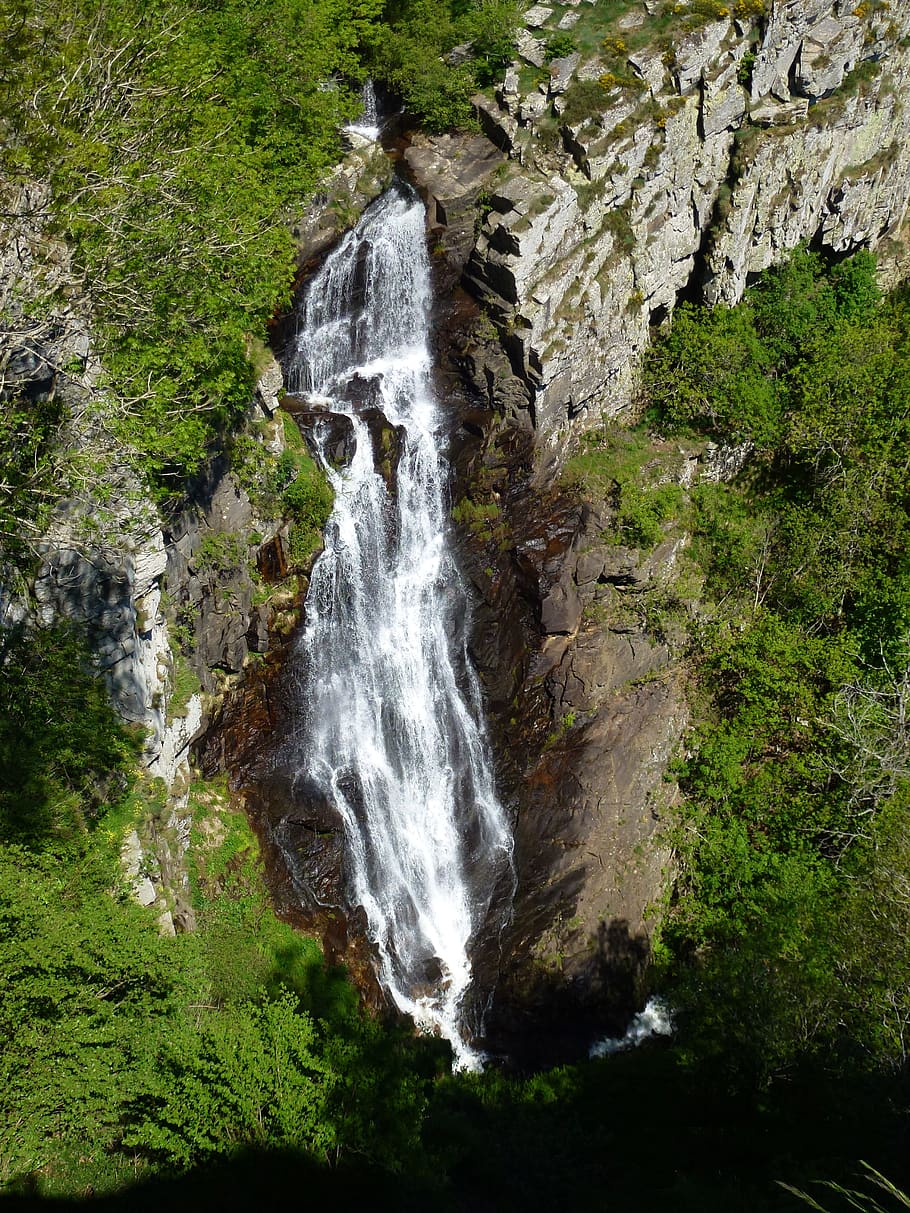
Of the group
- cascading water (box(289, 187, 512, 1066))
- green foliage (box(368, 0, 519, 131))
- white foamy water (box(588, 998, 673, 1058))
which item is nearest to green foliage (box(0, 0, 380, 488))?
cascading water (box(289, 187, 512, 1066))

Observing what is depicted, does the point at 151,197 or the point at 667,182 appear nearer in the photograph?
the point at 151,197

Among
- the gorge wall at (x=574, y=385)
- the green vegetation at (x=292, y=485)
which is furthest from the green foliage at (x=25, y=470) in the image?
the green vegetation at (x=292, y=485)

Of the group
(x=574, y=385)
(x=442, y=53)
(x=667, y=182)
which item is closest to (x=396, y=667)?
(x=574, y=385)

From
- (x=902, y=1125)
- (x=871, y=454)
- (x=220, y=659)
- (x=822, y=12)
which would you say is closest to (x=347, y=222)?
(x=220, y=659)

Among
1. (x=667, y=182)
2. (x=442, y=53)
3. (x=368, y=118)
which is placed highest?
(x=442, y=53)

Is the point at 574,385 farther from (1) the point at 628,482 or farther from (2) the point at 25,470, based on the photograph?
(2) the point at 25,470

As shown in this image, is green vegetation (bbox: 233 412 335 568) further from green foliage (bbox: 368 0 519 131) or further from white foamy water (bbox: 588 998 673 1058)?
white foamy water (bbox: 588 998 673 1058)

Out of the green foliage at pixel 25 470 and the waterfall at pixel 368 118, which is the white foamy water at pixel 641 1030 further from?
the waterfall at pixel 368 118
